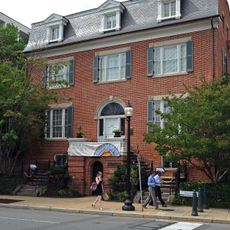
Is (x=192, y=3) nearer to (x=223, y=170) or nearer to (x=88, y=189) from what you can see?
(x=223, y=170)

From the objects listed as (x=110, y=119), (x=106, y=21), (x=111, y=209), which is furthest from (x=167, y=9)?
(x=111, y=209)

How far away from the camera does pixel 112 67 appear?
87.3 feet

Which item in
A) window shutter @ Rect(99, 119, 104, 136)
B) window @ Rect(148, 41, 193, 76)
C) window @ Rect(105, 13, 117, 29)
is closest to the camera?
window @ Rect(148, 41, 193, 76)

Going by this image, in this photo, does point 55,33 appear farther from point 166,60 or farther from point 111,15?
point 166,60

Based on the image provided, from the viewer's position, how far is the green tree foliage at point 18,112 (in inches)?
965

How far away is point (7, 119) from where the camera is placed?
84.3 feet

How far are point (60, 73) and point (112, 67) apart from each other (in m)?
4.07

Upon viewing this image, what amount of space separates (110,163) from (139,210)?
5.79 m

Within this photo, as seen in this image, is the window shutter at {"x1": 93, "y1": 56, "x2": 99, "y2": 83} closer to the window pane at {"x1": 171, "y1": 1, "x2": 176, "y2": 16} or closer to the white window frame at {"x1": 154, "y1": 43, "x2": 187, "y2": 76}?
the white window frame at {"x1": 154, "y1": 43, "x2": 187, "y2": 76}

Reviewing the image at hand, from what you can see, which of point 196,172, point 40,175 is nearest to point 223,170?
point 196,172

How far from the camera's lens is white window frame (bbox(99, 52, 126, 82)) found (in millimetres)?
26156

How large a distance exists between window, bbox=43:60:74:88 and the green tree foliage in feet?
4.72

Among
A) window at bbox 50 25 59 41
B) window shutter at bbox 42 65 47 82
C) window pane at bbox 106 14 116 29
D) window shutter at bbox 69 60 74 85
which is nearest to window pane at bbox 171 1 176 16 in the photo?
window pane at bbox 106 14 116 29

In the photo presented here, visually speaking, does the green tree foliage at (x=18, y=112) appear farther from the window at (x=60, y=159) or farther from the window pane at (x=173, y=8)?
the window pane at (x=173, y=8)
